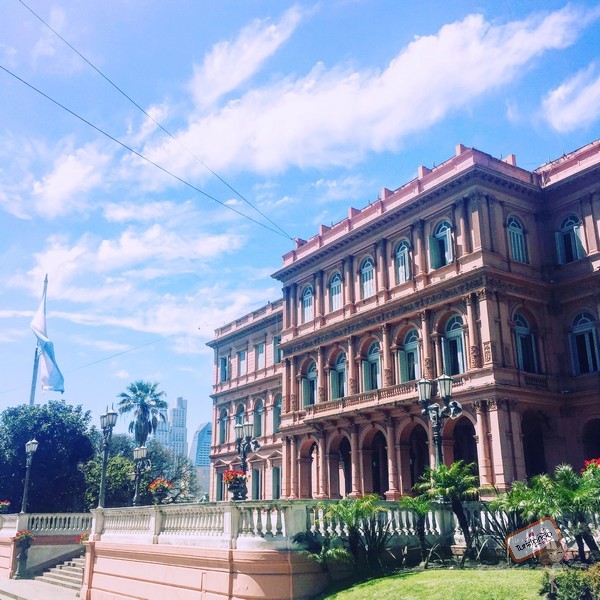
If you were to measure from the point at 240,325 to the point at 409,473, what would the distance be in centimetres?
2375

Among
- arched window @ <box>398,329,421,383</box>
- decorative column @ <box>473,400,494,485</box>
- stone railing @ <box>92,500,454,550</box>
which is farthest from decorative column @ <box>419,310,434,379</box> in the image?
stone railing @ <box>92,500,454,550</box>

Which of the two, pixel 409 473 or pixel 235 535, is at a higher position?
pixel 409 473

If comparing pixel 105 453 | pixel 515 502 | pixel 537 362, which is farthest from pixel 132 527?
pixel 537 362

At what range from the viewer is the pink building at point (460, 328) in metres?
27.9

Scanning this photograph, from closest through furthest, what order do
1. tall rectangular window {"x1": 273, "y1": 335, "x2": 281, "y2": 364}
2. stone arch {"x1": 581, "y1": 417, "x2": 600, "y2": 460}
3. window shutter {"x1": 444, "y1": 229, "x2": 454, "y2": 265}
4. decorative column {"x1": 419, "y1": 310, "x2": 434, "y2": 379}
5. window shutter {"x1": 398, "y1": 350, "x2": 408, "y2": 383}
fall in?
stone arch {"x1": 581, "y1": 417, "x2": 600, "y2": 460} < decorative column {"x1": 419, "y1": 310, "x2": 434, "y2": 379} < window shutter {"x1": 444, "y1": 229, "x2": 454, "y2": 265} < window shutter {"x1": 398, "y1": 350, "x2": 408, "y2": 383} < tall rectangular window {"x1": 273, "y1": 335, "x2": 281, "y2": 364}

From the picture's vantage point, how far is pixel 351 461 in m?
33.9

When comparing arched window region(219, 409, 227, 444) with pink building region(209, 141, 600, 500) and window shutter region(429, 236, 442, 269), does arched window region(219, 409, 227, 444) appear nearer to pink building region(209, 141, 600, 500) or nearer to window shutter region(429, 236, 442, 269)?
pink building region(209, 141, 600, 500)

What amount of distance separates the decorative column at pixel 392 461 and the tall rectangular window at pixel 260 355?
1854 cm

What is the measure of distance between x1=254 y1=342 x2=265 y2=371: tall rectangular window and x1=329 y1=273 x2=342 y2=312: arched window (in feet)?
42.6

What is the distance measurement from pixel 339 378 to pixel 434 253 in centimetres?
892

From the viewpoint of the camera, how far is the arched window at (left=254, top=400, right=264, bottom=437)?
156ft

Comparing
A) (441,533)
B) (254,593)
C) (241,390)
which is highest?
(241,390)

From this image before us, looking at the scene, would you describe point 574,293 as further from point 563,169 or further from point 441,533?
point 441,533

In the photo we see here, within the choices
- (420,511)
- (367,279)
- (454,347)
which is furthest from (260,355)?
(420,511)
